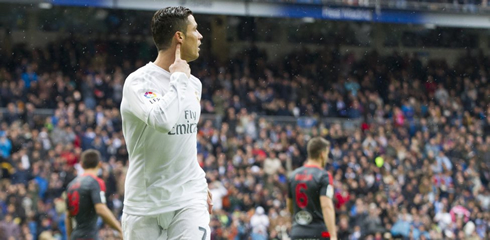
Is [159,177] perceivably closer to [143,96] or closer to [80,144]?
[143,96]

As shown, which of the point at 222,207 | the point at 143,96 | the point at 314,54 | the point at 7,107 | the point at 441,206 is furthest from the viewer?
the point at 314,54

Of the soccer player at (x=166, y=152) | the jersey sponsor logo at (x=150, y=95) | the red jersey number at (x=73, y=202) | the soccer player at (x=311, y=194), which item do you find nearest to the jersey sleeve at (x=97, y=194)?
the red jersey number at (x=73, y=202)

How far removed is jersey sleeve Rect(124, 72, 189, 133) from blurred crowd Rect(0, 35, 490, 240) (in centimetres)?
967

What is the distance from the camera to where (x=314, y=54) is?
27984mm

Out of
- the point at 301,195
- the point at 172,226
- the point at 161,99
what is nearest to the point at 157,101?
the point at 161,99

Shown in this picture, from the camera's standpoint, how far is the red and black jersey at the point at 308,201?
835cm

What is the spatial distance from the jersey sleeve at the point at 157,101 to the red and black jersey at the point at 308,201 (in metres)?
4.06

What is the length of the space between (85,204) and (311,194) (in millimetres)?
2268

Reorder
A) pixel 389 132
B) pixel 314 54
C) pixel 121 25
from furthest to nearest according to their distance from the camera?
pixel 314 54
pixel 121 25
pixel 389 132

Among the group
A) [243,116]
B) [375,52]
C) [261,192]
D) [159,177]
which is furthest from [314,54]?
[159,177]

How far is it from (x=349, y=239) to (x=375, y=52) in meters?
13.0

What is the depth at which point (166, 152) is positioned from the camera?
14.8 feet

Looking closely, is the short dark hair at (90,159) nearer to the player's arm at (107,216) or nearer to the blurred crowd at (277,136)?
the player's arm at (107,216)

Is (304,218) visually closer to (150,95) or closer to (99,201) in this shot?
(99,201)
